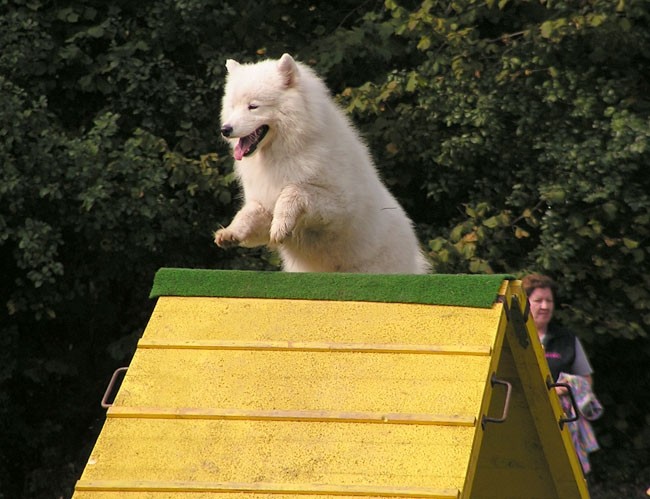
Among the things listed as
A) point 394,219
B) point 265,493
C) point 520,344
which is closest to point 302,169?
point 394,219

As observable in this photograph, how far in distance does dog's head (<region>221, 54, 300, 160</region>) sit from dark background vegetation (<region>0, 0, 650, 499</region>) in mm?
3383

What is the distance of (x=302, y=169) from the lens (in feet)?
16.6

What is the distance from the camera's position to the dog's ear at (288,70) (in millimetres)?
5169

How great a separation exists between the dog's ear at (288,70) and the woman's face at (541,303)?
184 cm

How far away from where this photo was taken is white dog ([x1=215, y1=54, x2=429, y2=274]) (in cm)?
504

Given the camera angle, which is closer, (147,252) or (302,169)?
(302,169)

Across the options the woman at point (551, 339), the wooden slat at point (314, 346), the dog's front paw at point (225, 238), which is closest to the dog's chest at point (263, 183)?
the dog's front paw at point (225, 238)

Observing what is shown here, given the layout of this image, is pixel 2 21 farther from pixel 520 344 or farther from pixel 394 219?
pixel 520 344

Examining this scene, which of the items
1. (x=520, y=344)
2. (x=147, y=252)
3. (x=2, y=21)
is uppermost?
(x=520, y=344)

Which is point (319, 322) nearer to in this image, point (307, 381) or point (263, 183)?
point (307, 381)

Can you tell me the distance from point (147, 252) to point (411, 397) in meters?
5.60

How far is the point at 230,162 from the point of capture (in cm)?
913

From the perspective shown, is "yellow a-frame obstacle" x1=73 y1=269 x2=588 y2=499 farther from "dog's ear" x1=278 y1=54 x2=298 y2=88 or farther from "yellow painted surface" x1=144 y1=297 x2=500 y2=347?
"dog's ear" x1=278 y1=54 x2=298 y2=88

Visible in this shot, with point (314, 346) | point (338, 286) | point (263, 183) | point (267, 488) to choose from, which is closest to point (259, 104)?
point (263, 183)
